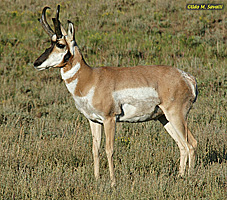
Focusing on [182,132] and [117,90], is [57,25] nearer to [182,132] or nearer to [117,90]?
[117,90]

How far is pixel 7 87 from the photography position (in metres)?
10.0

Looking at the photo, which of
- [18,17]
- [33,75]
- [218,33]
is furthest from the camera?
[18,17]

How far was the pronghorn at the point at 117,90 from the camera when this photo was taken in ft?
15.6

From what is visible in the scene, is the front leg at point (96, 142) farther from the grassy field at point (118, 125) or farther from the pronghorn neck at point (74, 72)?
the pronghorn neck at point (74, 72)

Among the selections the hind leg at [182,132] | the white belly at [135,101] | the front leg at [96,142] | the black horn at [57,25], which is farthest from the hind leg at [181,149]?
the black horn at [57,25]

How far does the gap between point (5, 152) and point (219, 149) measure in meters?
3.53

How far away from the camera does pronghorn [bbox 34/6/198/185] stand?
477 centimetres

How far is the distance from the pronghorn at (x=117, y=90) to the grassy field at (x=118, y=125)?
0.35 metres

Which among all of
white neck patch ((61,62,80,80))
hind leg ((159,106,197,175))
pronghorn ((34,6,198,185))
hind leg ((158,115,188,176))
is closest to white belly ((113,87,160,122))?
pronghorn ((34,6,198,185))

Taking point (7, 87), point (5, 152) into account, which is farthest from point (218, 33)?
point (5, 152)

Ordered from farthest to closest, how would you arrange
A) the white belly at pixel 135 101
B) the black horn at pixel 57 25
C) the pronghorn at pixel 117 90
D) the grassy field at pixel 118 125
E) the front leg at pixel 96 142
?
the front leg at pixel 96 142 → the white belly at pixel 135 101 → the pronghorn at pixel 117 90 → the black horn at pixel 57 25 → the grassy field at pixel 118 125

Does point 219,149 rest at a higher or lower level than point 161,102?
lower

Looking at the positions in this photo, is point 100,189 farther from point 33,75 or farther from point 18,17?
point 18,17

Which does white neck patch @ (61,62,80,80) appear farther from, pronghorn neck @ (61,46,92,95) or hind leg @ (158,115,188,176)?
hind leg @ (158,115,188,176)
